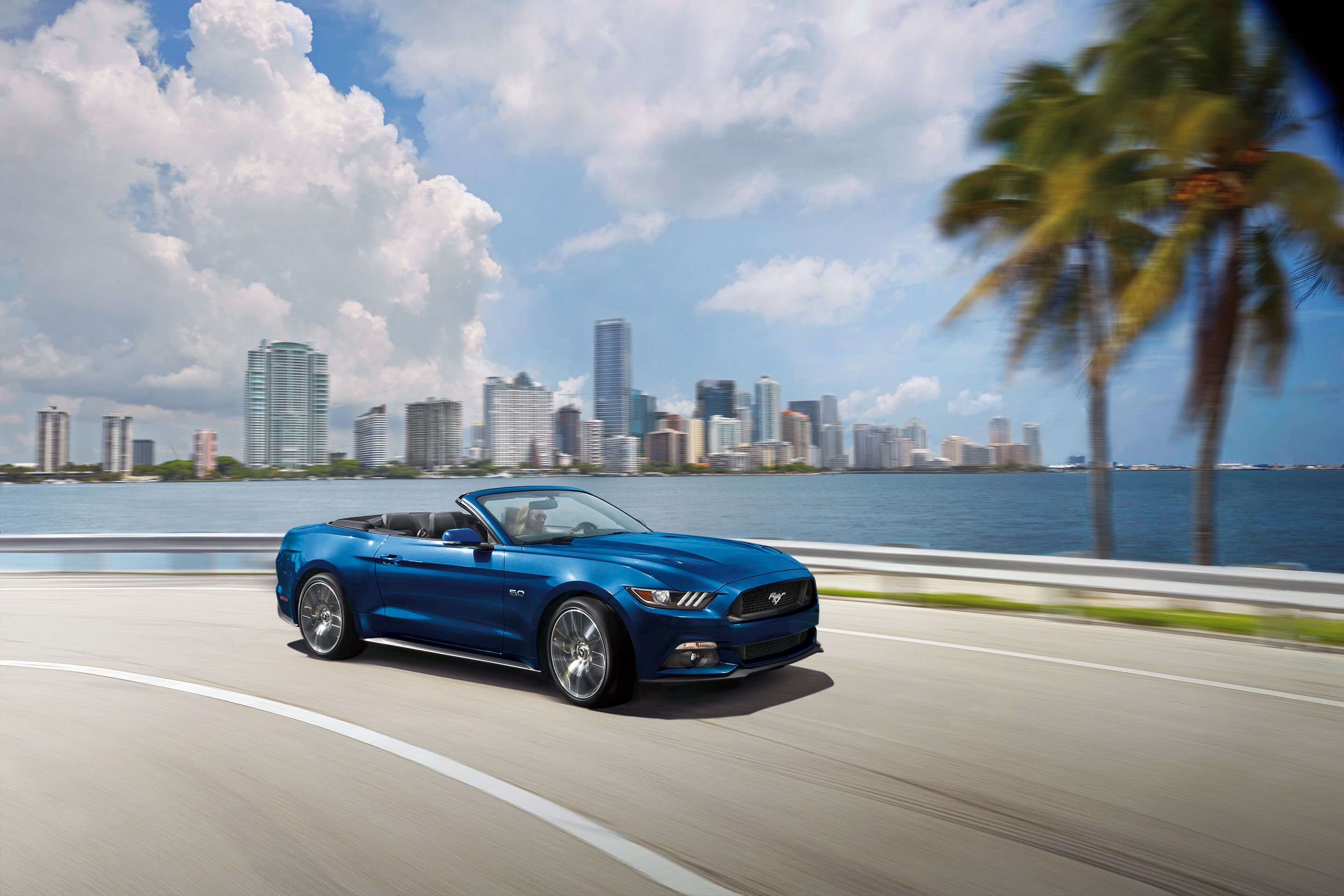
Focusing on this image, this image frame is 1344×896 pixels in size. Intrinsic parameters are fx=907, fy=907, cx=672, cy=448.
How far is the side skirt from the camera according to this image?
6332 millimetres

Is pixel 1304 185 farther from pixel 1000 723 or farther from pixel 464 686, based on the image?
pixel 464 686

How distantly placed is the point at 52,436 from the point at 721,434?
3463 inches

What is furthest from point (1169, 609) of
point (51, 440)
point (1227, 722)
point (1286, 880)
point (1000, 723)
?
point (51, 440)

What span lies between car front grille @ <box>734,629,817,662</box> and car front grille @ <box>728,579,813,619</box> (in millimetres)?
172

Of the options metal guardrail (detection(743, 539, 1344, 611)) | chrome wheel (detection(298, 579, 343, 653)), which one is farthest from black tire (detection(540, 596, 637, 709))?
metal guardrail (detection(743, 539, 1344, 611))

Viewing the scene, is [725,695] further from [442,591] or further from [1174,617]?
[1174,617]

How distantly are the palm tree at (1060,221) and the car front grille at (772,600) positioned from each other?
31.2 ft

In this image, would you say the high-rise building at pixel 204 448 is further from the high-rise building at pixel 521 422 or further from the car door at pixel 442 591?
the car door at pixel 442 591

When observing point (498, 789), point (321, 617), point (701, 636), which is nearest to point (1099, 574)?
point (701, 636)

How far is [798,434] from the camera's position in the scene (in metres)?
116

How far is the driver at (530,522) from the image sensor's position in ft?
22.0

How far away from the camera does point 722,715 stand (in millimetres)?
5664

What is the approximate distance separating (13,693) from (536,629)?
3.86 m

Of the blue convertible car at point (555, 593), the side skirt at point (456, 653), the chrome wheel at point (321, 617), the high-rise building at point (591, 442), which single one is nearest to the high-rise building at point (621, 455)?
the high-rise building at point (591, 442)
